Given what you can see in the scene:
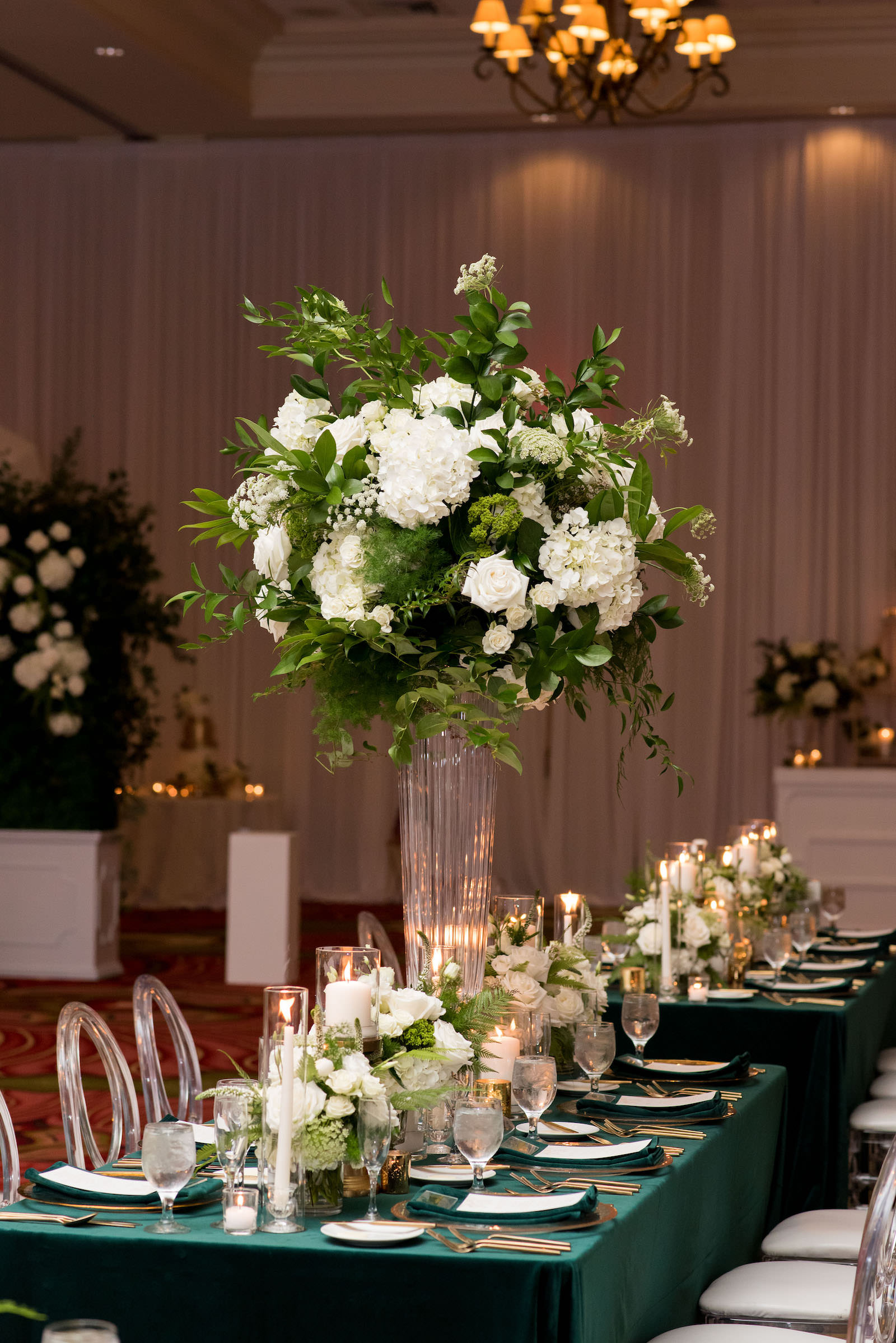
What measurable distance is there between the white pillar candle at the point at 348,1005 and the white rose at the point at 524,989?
2.08 ft

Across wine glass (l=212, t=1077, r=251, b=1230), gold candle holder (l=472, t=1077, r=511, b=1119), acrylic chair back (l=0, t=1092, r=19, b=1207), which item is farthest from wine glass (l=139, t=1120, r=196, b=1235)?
acrylic chair back (l=0, t=1092, r=19, b=1207)

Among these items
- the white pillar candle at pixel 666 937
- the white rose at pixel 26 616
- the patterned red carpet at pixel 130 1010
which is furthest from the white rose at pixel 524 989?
the white rose at pixel 26 616

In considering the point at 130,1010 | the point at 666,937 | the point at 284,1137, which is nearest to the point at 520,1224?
the point at 284,1137

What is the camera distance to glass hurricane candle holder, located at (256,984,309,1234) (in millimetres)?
2275

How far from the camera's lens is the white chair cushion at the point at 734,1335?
271 centimetres

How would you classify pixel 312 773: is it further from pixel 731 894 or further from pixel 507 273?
pixel 731 894

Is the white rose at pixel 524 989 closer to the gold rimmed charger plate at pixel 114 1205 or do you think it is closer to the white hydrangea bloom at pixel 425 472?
the gold rimmed charger plate at pixel 114 1205

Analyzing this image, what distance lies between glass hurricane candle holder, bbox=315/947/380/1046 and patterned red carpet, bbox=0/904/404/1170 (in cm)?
182

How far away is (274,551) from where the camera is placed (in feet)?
9.11

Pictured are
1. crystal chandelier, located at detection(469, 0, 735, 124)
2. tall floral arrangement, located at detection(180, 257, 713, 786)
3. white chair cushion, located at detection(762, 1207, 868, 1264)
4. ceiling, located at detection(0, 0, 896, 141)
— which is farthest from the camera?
ceiling, located at detection(0, 0, 896, 141)

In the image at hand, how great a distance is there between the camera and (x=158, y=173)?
43.6 ft

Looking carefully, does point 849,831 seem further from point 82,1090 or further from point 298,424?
point 298,424

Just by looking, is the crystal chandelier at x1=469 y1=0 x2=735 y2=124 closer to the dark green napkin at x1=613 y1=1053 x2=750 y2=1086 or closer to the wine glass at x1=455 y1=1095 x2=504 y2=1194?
the dark green napkin at x1=613 y1=1053 x2=750 y2=1086

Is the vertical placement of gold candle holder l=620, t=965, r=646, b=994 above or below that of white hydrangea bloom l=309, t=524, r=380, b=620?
below
